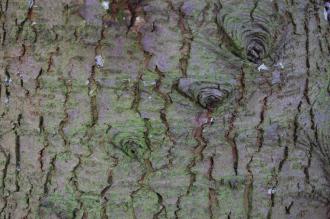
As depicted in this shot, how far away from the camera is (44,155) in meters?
1.06

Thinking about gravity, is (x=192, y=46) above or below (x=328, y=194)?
above

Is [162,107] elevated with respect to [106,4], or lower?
lower

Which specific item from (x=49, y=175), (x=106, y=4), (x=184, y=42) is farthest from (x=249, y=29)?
(x=49, y=175)

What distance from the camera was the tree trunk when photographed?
1.01 metres

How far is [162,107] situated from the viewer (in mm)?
1025

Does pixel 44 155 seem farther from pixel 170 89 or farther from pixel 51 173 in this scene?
pixel 170 89

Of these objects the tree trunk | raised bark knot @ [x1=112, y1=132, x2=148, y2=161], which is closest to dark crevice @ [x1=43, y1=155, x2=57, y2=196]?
the tree trunk

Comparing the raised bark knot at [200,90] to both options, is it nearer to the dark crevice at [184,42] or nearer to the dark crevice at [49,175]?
the dark crevice at [184,42]

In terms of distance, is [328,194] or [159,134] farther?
[328,194]

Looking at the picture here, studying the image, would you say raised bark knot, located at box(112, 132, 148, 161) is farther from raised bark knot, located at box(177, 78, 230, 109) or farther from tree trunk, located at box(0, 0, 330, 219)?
raised bark knot, located at box(177, 78, 230, 109)

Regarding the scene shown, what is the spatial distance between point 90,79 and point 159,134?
6.2 inches

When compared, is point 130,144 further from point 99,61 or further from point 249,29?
point 249,29

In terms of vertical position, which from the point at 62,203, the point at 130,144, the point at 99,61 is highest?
the point at 99,61

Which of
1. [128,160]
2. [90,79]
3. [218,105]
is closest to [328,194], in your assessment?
[218,105]
